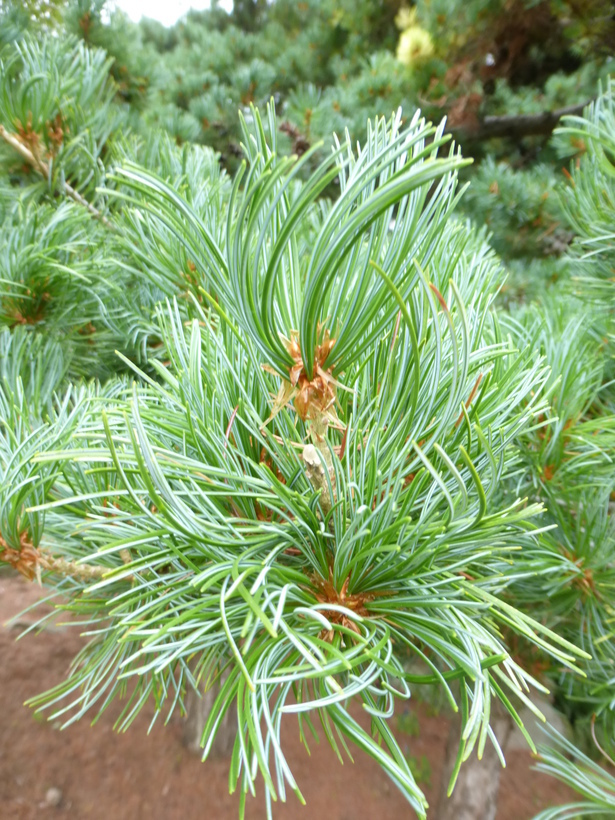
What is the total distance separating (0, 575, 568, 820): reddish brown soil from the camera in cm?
85

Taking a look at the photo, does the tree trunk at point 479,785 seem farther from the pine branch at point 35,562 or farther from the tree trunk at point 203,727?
the pine branch at point 35,562

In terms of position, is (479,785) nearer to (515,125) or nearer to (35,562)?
(35,562)

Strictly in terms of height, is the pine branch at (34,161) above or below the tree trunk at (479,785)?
above

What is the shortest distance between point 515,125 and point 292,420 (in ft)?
4.97

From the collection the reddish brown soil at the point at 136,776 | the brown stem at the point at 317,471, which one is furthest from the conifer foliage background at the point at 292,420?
the reddish brown soil at the point at 136,776

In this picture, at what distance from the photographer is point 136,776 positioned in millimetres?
906

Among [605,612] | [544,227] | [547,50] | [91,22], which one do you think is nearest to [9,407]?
[605,612]

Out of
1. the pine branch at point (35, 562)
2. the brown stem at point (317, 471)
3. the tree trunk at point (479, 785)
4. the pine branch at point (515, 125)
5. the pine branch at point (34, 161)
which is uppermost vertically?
the pine branch at point (515, 125)

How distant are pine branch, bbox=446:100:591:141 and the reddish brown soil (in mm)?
1552

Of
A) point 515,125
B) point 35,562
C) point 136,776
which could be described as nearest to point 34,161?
point 35,562

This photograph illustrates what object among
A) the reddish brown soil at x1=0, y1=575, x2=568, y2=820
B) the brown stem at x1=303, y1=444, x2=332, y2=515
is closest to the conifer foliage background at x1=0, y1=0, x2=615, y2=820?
the brown stem at x1=303, y1=444, x2=332, y2=515

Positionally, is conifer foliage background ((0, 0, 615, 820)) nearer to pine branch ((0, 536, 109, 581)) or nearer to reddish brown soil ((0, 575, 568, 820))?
pine branch ((0, 536, 109, 581))

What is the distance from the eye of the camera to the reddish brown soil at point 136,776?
2.77 ft

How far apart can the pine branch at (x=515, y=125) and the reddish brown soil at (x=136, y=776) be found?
155 centimetres
